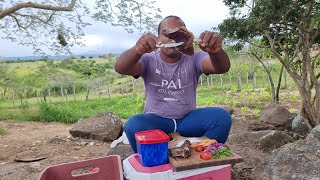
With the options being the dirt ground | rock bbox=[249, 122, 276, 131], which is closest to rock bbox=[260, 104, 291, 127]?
rock bbox=[249, 122, 276, 131]

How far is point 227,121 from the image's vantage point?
2311 millimetres

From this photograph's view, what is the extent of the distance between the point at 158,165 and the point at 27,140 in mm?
4534

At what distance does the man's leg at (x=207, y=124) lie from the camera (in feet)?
7.45

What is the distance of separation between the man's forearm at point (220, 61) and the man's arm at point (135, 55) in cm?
40

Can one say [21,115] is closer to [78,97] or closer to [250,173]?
[78,97]

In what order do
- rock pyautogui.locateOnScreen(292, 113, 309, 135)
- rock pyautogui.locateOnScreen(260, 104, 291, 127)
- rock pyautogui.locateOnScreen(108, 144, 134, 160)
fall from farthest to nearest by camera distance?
1. rock pyautogui.locateOnScreen(260, 104, 291, 127)
2. rock pyautogui.locateOnScreen(292, 113, 309, 135)
3. rock pyautogui.locateOnScreen(108, 144, 134, 160)

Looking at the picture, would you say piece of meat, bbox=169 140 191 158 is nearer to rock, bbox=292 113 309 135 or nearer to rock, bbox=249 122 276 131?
rock, bbox=292 113 309 135

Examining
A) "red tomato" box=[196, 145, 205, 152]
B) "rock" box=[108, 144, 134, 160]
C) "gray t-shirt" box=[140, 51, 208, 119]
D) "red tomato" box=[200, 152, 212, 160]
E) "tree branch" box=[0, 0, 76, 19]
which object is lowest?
"rock" box=[108, 144, 134, 160]

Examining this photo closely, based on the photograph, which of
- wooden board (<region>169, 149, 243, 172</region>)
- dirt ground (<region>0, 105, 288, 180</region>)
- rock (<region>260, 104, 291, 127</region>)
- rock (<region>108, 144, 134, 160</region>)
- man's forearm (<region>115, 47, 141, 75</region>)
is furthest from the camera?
rock (<region>260, 104, 291, 127</region>)

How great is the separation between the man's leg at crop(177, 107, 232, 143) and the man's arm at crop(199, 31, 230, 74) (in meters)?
0.28

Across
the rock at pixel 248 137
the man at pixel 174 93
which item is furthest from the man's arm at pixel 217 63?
the rock at pixel 248 137

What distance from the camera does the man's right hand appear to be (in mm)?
1898

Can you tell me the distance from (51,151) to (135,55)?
119 inches

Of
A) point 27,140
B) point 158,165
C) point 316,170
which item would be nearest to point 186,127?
point 158,165
